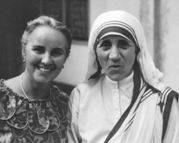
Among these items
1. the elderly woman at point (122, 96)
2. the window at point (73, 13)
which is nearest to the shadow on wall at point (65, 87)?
the window at point (73, 13)

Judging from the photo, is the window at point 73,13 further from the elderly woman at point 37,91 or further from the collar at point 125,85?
the elderly woman at point 37,91

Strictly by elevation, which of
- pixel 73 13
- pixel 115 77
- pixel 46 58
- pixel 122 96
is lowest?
pixel 73 13

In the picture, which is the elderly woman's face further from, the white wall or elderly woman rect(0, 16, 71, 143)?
the white wall

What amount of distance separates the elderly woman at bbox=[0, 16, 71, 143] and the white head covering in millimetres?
228

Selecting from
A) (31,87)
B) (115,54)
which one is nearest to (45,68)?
(31,87)

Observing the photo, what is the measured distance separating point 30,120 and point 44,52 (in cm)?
54

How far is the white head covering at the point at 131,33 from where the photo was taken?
13.6ft

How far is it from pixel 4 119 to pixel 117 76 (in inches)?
36.1

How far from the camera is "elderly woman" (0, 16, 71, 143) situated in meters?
4.00

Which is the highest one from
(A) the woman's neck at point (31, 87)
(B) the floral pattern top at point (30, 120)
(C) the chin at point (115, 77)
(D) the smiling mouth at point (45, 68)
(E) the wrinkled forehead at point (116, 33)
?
(E) the wrinkled forehead at point (116, 33)

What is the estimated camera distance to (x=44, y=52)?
13.1ft

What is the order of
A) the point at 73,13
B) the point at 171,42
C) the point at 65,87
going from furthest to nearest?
the point at 65,87 → the point at 73,13 → the point at 171,42

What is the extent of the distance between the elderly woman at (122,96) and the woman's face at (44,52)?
12.4 inches

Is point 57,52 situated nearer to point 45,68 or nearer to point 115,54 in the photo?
point 45,68
